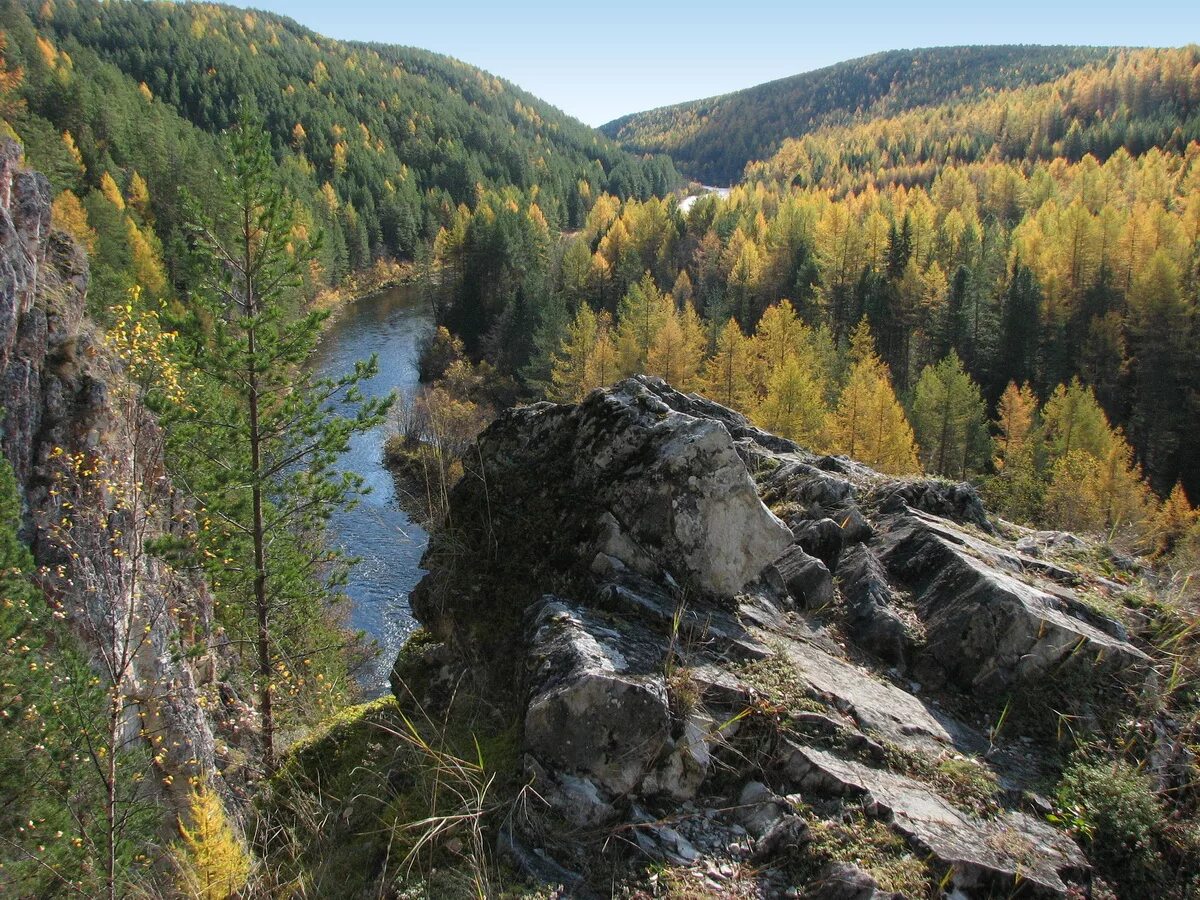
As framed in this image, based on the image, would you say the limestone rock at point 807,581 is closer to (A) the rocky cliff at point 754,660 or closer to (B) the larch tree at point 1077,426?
(A) the rocky cliff at point 754,660

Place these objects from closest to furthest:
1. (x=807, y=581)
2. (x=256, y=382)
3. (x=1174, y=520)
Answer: (x=807, y=581) < (x=256, y=382) < (x=1174, y=520)

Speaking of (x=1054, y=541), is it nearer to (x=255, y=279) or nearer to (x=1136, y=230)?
(x=255, y=279)

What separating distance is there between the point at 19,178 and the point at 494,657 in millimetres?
20908

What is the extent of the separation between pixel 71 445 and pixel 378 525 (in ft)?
70.1

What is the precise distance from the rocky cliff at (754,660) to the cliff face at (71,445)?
641cm

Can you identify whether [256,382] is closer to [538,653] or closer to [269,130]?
[538,653]

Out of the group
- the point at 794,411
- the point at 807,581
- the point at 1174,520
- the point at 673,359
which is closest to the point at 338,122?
the point at 673,359

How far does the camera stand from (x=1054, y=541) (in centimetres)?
994

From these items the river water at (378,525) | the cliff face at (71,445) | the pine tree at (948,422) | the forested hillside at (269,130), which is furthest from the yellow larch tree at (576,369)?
the forested hillside at (269,130)

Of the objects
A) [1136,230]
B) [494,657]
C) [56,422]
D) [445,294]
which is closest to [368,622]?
[56,422]

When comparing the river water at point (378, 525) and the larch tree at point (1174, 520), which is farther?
the larch tree at point (1174, 520)

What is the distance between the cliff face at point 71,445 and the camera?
12.5m

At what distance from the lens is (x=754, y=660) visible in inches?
245

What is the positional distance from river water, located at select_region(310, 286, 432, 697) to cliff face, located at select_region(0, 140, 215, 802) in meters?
4.33
